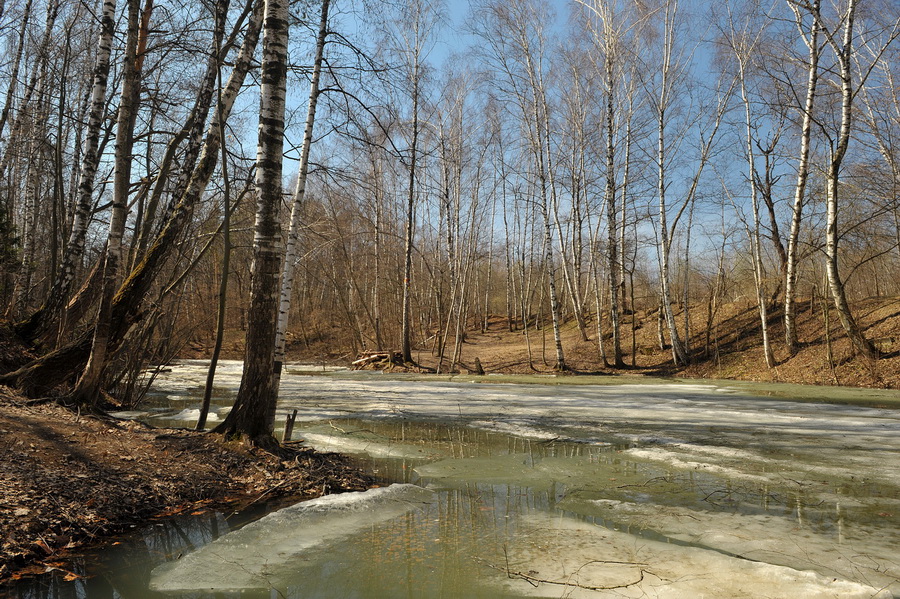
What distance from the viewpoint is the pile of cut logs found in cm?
2066

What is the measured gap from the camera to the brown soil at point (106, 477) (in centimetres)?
371

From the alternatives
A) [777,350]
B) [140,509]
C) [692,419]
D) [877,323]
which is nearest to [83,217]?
[140,509]

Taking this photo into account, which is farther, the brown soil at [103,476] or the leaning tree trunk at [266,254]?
the leaning tree trunk at [266,254]

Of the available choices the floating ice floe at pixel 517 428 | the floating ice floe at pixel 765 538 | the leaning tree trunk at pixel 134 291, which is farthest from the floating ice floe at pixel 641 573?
the leaning tree trunk at pixel 134 291

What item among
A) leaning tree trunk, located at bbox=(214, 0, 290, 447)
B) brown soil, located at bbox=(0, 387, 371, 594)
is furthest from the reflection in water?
leaning tree trunk, located at bbox=(214, 0, 290, 447)

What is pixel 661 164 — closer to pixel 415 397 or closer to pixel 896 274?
pixel 415 397

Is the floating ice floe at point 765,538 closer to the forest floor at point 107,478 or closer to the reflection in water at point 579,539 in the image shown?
the reflection in water at point 579,539

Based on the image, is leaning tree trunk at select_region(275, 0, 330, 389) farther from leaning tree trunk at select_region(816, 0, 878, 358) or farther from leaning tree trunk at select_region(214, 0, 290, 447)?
leaning tree trunk at select_region(816, 0, 878, 358)

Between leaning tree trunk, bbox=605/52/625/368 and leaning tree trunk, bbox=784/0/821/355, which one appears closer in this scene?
leaning tree trunk, bbox=784/0/821/355

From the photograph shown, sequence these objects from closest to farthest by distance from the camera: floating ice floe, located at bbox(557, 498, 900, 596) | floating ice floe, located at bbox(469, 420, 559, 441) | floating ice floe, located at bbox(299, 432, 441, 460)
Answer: floating ice floe, located at bbox(557, 498, 900, 596)
floating ice floe, located at bbox(299, 432, 441, 460)
floating ice floe, located at bbox(469, 420, 559, 441)

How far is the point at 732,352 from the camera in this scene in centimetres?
1858

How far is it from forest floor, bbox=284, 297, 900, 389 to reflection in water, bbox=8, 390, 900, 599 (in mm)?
10641

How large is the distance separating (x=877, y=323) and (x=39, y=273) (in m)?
28.9

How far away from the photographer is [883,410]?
1009 cm
